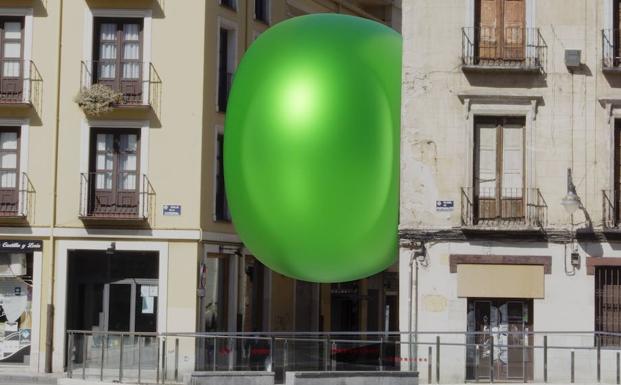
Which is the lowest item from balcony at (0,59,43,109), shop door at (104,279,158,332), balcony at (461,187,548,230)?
shop door at (104,279,158,332)

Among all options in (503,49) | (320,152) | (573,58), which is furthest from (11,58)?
(573,58)

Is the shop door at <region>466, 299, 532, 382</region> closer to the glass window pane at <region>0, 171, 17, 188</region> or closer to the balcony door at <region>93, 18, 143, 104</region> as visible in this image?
the balcony door at <region>93, 18, 143, 104</region>

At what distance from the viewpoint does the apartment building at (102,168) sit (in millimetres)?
37906

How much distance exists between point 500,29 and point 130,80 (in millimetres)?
12340

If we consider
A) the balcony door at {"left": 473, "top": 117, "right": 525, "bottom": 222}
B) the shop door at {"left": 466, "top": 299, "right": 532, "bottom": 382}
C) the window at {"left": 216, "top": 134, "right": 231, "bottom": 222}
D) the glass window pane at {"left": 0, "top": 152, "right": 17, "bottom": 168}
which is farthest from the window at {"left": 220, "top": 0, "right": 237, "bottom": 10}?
the shop door at {"left": 466, "top": 299, "right": 532, "bottom": 382}

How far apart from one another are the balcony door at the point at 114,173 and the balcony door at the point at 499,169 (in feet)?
39.2

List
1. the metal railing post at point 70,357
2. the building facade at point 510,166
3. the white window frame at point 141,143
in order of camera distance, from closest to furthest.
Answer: the building facade at point 510,166
the metal railing post at point 70,357
the white window frame at point 141,143

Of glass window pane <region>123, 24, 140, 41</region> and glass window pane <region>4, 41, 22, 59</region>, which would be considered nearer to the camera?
glass window pane <region>123, 24, 140, 41</region>

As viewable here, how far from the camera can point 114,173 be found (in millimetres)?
38156

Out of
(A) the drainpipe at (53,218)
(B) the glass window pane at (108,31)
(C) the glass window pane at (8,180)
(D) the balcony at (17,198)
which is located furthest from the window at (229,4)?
(C) the glass window pane at (8,180)

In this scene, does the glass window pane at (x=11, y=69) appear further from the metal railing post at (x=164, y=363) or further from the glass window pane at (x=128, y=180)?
the metal railing post at (x=164, y=363)

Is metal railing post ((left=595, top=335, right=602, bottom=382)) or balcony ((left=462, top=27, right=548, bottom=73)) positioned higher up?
balcony ((left=462, top=27, right=548, bottom=73))

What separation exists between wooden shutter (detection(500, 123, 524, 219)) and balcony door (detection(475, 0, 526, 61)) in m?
1.48

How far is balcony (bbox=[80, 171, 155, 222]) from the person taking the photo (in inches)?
1491
